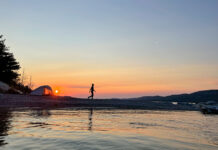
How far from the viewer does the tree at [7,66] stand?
2221 inches

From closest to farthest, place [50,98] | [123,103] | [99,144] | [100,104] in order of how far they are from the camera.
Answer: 1. [99,144]
2. [50,98]
3. [100,104]
4. [123,103]

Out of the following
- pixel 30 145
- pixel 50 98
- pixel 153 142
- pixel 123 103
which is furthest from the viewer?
pixel 123 103

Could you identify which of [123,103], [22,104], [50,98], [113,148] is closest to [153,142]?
[113,148]

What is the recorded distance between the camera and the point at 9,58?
2312 inches

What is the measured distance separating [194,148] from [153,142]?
2089 mm

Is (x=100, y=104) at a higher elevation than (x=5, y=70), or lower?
lower

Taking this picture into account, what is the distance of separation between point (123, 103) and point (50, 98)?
70.5ft

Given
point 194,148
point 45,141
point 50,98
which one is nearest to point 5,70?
point 50,98

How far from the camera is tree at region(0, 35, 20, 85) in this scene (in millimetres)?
56406

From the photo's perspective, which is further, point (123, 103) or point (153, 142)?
point (123, 103)

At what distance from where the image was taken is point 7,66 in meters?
57.2

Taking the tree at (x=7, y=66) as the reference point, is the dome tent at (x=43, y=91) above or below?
below

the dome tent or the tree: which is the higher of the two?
the tree

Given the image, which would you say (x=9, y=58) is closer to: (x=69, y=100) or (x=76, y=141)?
(x=69, y=100)
